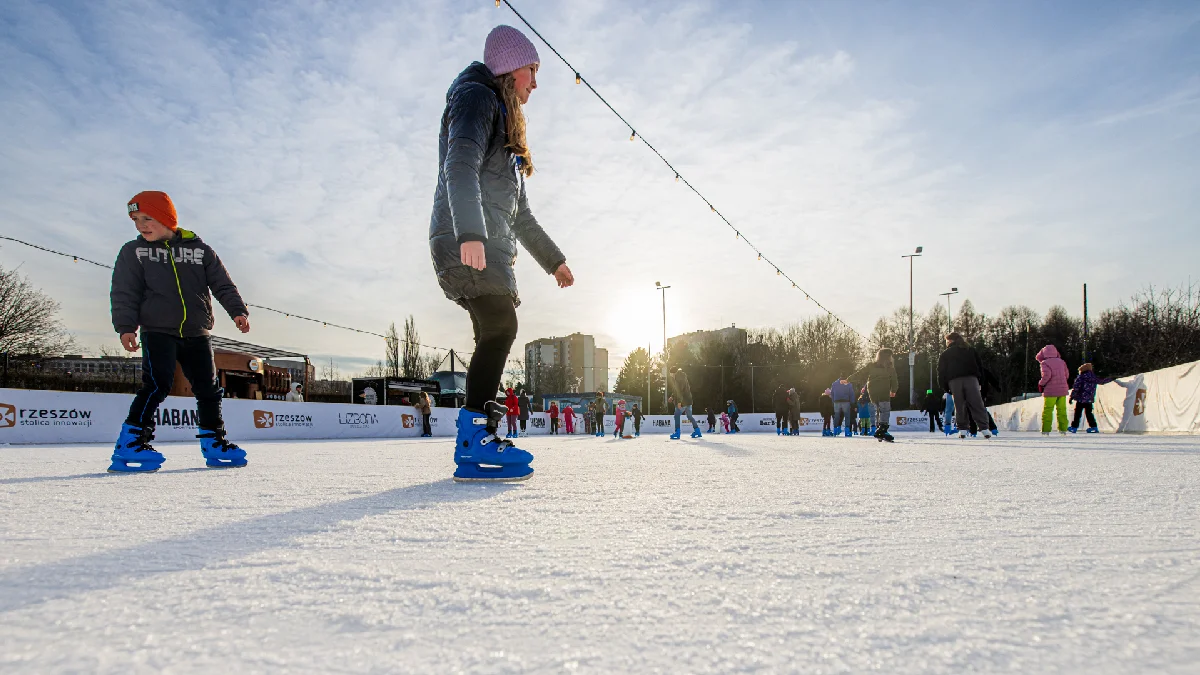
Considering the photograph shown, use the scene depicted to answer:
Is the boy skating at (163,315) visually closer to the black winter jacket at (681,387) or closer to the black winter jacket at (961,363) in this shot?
the black winter jacket at (961,363)

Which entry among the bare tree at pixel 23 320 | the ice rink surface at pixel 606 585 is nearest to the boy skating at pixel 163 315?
the ice rink surface at pixel 606 585

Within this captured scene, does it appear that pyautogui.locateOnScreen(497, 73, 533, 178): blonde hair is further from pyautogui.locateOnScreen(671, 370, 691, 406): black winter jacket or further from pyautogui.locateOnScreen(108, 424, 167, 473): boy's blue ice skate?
pyautogui.locateOnScreen(671, 370, 691, 406): black winter jacket

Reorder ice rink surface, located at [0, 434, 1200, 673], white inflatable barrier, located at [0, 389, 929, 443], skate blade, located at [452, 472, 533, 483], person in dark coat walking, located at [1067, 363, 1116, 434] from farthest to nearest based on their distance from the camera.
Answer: person in dark coat walking, located at [1067, 363, 1116, 434] < white inflatable barrier, located at [0, 389, 929, 443] < skate blade, located at [452, 472, 533, 483] < ice rink surface, located at [0, 434, 1200, 673]

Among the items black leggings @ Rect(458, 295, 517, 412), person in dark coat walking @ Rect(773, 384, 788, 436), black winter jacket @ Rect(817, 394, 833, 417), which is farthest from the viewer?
person in dark coat walking @ Rect(773, 384, 788, 436)

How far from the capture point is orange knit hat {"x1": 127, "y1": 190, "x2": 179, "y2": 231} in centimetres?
353

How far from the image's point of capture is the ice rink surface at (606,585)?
67 centimetres

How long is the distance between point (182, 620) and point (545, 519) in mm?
843

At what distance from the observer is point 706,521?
146 cm

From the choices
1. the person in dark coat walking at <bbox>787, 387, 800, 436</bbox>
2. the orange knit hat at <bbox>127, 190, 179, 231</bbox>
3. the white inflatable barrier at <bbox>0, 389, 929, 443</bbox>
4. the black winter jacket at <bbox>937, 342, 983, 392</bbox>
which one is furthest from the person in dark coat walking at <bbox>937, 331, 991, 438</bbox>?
the white inflatable barrier at <bbox>0, 389, 929, 443</bbox>

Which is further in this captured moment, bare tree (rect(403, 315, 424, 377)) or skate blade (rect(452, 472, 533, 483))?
bare tree (rect(403, 315, 424, 377))

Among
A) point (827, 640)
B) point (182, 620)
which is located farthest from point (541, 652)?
point (182, 620)

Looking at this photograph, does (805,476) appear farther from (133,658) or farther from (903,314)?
(903,314)

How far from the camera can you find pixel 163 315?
3.57m

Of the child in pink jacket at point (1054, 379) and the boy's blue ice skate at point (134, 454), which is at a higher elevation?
the child in pink jacket at point (1054, 379)
